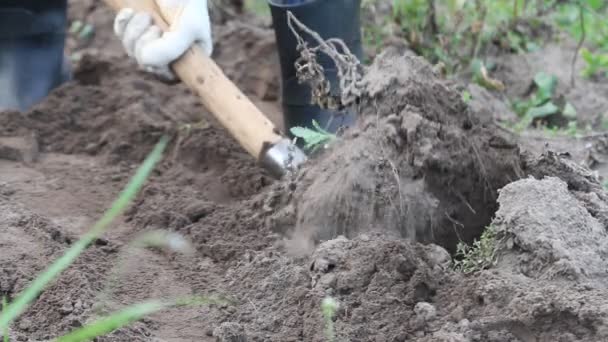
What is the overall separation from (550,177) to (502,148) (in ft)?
0.65

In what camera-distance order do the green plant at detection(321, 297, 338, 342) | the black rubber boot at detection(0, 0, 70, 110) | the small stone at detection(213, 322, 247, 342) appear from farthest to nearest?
the black rubber boot at detection(0, 0, 70, 110), the small stone at detection(213, 322, 247, 342), the green plant at detection(321, 297, 338, 342)

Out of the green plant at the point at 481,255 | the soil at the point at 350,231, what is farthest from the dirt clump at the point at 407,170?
the green plant at the point at 481,255

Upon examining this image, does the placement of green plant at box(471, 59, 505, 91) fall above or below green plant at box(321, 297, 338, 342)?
below

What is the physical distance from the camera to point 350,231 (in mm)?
2229

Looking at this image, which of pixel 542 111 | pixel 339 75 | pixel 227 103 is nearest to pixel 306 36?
pixel 227 103

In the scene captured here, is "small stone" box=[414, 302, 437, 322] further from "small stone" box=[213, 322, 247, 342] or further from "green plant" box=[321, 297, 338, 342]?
"small stone" box=[213, 322, 247, 342]

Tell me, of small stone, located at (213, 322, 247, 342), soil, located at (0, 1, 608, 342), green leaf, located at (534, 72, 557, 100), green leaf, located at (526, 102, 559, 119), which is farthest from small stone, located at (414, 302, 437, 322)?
green leaf, located at (534, 72, 557, 100)

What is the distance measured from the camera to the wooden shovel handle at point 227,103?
2.66 meters

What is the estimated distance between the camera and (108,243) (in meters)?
2.39

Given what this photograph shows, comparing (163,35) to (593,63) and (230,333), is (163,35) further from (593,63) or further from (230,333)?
(593,63)

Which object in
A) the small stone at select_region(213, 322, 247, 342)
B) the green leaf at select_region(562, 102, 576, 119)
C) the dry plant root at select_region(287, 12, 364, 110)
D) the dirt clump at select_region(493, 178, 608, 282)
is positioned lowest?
the green leaf at select_region(562, 102, 576, 119)

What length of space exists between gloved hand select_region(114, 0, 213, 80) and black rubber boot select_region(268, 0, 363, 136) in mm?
298

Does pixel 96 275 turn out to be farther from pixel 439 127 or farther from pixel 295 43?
pixel 295 43

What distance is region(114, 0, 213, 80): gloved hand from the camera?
265 centimetres
